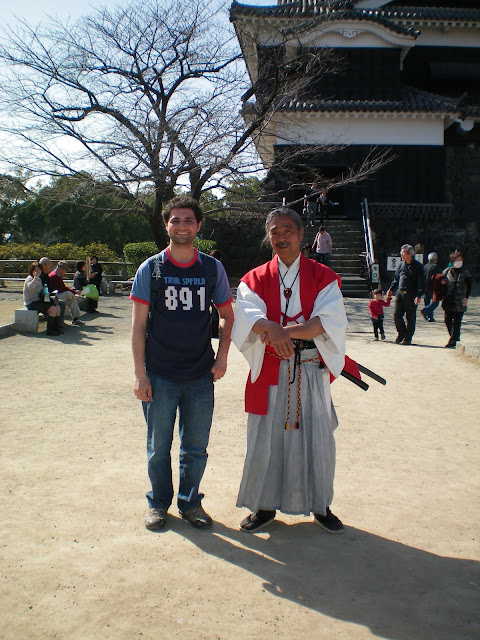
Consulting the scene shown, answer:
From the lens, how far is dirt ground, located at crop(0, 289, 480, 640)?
2.50 m

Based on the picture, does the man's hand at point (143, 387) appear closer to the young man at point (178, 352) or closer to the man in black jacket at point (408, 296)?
the young man at point (178, 352)

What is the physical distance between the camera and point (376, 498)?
3789 mm

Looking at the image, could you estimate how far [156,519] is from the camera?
3.32 m

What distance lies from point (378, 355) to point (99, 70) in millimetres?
10259

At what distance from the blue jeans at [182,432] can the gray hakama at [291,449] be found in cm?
28

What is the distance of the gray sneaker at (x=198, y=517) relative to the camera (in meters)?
3.34

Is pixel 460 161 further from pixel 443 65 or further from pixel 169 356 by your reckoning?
pixel 169 356

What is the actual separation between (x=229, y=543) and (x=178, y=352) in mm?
1065

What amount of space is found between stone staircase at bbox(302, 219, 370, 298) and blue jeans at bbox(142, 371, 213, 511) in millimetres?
14028

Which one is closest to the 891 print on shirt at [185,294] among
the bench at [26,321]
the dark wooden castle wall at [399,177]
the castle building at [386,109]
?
the bench at [26,321]

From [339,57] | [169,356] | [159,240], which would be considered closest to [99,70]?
[159,240]

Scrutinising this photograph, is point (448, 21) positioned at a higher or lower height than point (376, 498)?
higher

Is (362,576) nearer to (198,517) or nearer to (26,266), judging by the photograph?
(198,517)

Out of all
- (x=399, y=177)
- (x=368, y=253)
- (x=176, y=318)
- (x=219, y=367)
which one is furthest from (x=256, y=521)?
(x=399, y=177)
